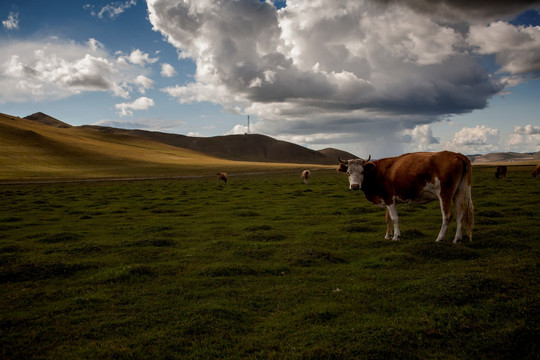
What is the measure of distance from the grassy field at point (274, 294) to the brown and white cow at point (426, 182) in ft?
3.73

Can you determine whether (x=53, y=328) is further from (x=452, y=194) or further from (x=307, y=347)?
(x=452, y=194)

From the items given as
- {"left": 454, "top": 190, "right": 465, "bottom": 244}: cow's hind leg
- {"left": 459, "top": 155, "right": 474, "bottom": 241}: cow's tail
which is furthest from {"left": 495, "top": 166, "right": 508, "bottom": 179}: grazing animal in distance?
{"left": 454, "top": 190, "right": 465, "bottom": 244}: cow's hind leg

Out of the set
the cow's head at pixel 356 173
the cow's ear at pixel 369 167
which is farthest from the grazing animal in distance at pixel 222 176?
the cow's ear at pixel 369 167

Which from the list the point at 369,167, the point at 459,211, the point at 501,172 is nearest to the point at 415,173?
the point at 459,211

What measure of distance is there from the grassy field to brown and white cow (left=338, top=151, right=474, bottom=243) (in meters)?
1.14

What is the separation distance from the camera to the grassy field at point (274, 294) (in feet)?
20.7

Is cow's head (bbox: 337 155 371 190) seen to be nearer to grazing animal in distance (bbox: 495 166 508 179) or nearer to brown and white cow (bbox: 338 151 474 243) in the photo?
brown and white cow (bbox: 338 151 474 243)

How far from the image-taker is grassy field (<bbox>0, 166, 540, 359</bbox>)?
6.31 m

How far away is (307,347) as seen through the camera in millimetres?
6191

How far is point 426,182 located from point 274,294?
7.17 m

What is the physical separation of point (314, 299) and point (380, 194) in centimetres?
732

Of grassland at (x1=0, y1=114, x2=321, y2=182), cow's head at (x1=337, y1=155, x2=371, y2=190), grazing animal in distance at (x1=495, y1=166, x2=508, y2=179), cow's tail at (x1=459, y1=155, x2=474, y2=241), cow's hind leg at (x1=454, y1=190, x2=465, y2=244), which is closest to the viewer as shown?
cow's tail at (x1=459, y1=155, x2=474, y2=241)

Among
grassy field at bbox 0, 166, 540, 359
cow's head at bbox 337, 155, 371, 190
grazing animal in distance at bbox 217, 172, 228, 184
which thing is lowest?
grassy field at bbox 0, 166, 540, 359

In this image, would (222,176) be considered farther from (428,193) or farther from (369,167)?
(428,193)
